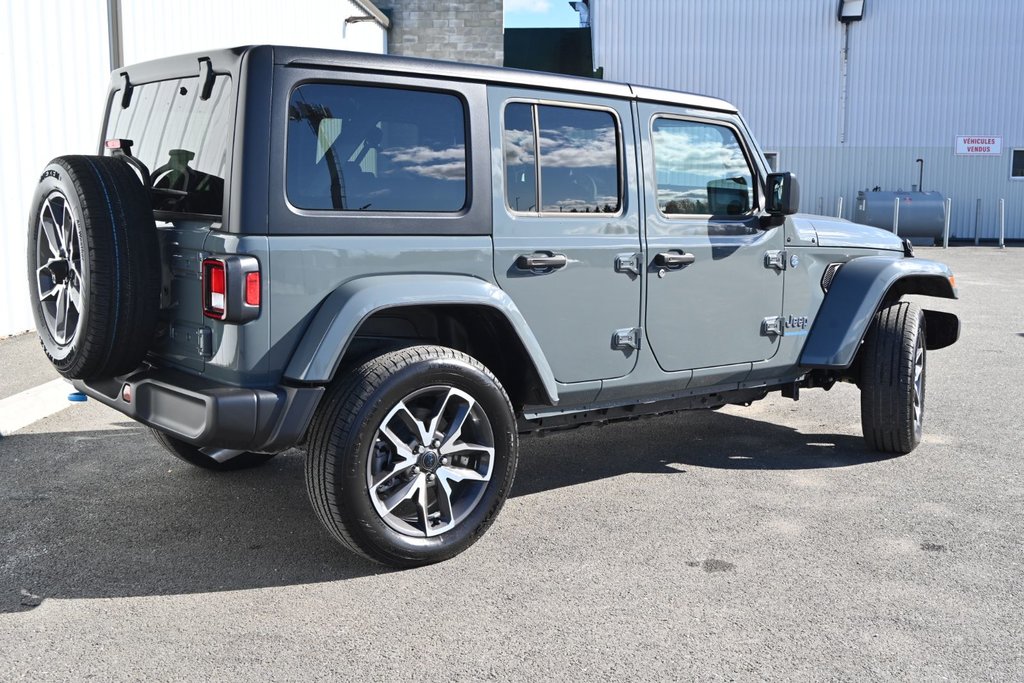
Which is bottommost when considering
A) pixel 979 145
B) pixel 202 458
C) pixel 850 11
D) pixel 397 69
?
pixel 202 458

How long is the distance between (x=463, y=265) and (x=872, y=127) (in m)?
25.3

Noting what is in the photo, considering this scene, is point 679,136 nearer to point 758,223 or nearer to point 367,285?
point 758,223

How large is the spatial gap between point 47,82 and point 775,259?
7.23 metres

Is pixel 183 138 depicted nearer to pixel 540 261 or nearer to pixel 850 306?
pixel 540 261

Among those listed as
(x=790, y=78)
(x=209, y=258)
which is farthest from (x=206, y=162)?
(x=790, y=78)

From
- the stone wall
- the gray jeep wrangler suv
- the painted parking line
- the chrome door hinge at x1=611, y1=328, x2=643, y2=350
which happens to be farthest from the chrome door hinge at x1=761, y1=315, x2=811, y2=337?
the stone wall

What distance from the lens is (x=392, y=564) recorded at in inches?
149

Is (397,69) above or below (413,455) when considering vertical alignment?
above

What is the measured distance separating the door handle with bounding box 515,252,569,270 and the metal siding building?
23243 mm

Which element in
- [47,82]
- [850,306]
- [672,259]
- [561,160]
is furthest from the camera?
[47,82]

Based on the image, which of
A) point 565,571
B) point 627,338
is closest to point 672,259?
point 627,338

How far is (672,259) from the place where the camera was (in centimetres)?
461

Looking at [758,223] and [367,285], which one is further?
[758,223]

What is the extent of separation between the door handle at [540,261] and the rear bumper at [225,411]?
1.03m
